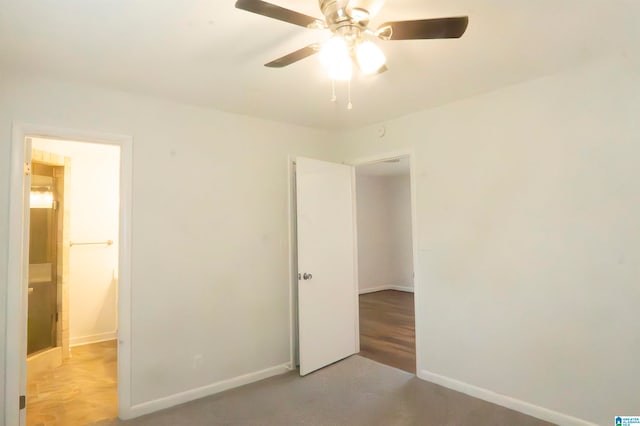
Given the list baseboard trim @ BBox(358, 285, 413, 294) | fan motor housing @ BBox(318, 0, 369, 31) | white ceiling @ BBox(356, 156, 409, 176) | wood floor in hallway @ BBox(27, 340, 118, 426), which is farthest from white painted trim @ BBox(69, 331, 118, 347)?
fan motor housing @ BBox(318, 0, 369, 31)

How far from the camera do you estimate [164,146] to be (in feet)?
9.46

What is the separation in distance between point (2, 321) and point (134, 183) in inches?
47.5

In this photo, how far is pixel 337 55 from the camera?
1550 millimetres

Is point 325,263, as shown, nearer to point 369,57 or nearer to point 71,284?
point 369,57

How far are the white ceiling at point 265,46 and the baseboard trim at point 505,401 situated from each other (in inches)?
94.4

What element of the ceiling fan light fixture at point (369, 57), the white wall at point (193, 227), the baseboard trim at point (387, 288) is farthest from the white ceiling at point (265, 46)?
the baseboard trim at point (387, 288)

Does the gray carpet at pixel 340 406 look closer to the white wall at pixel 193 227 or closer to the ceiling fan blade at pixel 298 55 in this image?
the white wall at pixel 193 227

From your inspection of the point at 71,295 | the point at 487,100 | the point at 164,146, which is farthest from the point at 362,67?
the point at 71,295

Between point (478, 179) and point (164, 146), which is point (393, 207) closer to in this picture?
point (478, 179)

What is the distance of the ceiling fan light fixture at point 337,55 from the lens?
1.51m

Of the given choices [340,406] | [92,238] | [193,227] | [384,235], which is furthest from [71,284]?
[384,235]

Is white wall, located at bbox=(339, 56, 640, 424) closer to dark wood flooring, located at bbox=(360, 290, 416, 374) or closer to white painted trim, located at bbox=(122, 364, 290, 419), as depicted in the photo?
dark wood flooring, located at bbox=(360, 290, 416, 374)

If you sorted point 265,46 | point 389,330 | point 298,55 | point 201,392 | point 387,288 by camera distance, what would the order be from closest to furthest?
→ 1. point 298,55
2. point 265,46
3. point 201,392
4. point 389,330
5. point 387,288

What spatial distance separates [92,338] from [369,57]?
485 centimetres
